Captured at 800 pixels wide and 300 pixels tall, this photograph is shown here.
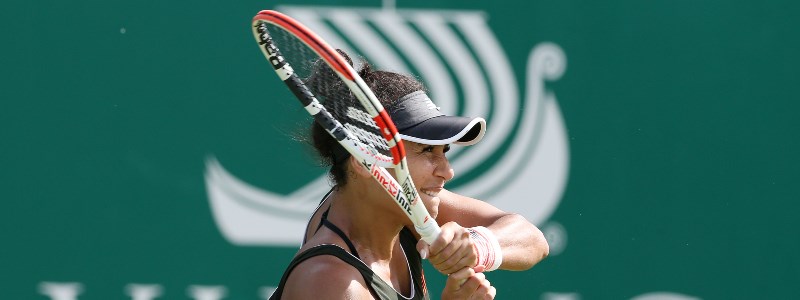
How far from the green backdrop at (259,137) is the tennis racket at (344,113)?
5.93ft

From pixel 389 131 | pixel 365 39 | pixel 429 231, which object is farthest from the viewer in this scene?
pixel 365 39

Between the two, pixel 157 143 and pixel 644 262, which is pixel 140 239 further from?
pixel 644 262

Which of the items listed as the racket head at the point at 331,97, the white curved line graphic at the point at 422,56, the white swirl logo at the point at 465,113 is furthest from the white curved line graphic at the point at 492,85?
the racket head at the point at 331,97

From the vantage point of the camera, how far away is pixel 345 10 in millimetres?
4668

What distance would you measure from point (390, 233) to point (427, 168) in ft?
0.75

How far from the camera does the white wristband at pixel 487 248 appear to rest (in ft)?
9.96

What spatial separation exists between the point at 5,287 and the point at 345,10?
1.73 meters

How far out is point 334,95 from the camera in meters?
2.89

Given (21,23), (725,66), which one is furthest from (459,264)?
(21,23)

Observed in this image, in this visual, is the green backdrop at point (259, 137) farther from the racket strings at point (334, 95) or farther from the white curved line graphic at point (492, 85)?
the racket strings at point (334, 95)

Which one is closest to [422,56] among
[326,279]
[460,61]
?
[460,61]

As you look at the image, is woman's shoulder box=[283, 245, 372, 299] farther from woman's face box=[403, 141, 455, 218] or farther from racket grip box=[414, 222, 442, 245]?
woman's face box=[403, 141, 455, 218]

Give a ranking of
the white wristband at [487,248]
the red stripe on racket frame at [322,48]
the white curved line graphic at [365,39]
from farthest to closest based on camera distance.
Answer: the white curved line graphic at [365,39] → the white wristband at [487,248] → the red stripe on racket frame at [322,48]

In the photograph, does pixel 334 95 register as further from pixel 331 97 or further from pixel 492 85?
pixel 492 85
